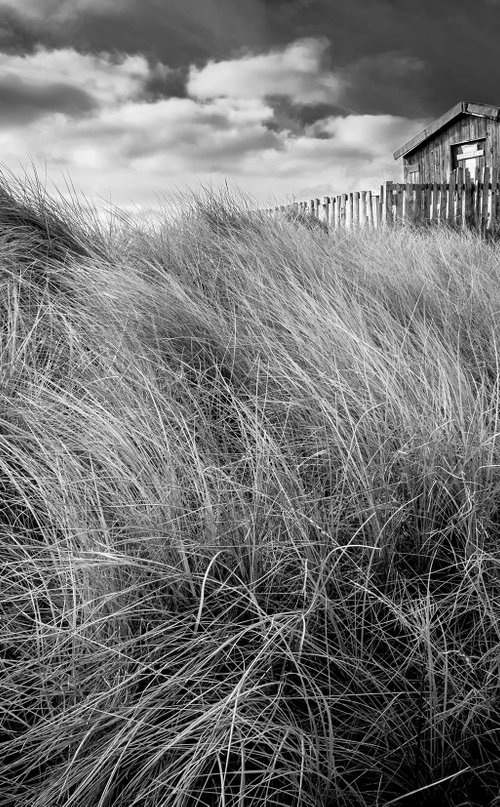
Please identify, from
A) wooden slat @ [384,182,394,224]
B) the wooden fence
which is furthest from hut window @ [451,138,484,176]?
wooden slat @ [384,182,394,224]

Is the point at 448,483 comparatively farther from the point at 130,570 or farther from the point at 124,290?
the point at 124,290

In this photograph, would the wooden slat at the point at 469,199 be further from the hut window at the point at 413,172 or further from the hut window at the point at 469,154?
the hut window at the point at 413,172

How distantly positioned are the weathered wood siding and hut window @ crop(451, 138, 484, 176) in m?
0.09

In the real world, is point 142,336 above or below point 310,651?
above

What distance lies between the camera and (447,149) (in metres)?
17.3

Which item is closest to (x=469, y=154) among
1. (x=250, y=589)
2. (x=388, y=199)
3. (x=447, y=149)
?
(x=447, y=149)

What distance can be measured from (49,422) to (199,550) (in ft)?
2.99

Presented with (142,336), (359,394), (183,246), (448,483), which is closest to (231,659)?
(448,483)

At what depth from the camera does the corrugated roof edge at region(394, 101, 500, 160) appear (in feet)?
50.8

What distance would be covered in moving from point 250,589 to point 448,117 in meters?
17.9

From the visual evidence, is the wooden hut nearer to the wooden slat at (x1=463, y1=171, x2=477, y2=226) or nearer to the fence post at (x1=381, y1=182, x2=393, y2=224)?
the wooden slat at (x1=463, y1=171, x2=477, y2=226)

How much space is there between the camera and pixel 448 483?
1.72 m

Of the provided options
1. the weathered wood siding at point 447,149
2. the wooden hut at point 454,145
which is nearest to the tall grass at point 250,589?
the wooden hut at point 454,145

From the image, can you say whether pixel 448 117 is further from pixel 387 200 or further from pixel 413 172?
pixel 387 200
